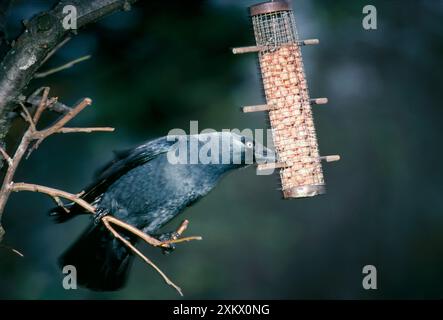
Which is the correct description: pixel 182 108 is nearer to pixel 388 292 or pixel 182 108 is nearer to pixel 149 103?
pixel 149 103

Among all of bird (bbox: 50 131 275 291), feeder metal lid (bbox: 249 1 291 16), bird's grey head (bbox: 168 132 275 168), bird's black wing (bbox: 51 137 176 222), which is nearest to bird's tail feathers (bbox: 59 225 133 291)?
bird (bbox: 50 131 275 291)

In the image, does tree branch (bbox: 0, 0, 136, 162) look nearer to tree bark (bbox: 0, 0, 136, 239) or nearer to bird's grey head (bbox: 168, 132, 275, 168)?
tree bark (bbox: 0, 0, 136, 239)

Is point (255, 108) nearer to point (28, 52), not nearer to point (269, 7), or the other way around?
point (269, 7)

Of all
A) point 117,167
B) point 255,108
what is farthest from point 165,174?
point 255,108

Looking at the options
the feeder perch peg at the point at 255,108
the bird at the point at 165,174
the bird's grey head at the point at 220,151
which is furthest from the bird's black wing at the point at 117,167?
the feeder perch peg at the point at 255,108

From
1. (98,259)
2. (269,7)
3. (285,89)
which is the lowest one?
(98,259)

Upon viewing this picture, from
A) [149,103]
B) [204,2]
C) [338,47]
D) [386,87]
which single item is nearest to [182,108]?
[149,103]
